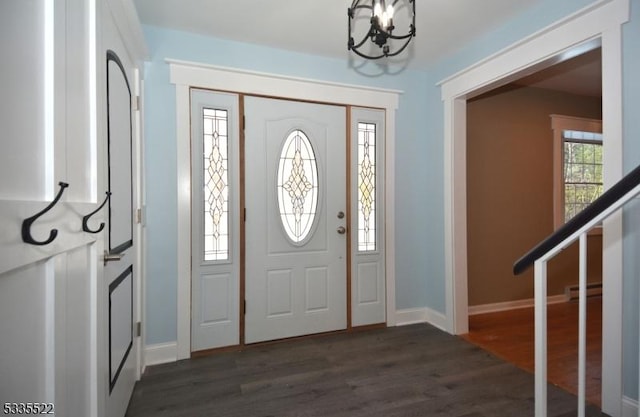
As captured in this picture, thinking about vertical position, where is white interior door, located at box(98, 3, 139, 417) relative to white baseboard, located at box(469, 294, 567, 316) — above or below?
above

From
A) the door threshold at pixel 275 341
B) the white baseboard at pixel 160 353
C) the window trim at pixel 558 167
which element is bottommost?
the door threshold at pixel 275 341

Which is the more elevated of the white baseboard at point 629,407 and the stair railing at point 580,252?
the stair railing at point 580,252

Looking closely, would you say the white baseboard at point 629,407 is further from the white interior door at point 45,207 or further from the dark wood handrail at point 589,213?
the white interior door at point 45,207

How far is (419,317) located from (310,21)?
2.86m

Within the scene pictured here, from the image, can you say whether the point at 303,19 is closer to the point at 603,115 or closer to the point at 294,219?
the point at 294,219

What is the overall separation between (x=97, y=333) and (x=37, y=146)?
0.81 meters

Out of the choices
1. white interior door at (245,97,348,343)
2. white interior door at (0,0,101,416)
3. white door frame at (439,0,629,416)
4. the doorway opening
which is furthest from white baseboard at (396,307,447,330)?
white interior door at (0,0,101,416)

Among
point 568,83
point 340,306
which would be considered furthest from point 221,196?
point 568,83

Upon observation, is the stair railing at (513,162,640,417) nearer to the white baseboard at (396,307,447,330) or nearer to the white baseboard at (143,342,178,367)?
the white baseboard at (396,307,447,330)

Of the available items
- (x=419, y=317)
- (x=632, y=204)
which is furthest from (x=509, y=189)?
(x=632, y=204)

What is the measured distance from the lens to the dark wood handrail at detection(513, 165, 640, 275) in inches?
38.9

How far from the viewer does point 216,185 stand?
263cm

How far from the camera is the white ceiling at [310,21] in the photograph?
2199mm

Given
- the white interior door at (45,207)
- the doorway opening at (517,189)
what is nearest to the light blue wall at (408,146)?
the doorway opening at (517,189)
